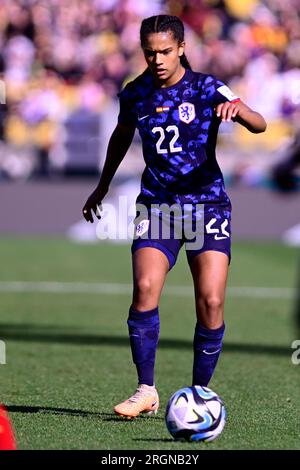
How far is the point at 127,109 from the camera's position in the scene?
5668 mm

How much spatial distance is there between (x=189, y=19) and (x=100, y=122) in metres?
4.39

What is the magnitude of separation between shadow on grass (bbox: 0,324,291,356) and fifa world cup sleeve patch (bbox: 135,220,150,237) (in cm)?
337

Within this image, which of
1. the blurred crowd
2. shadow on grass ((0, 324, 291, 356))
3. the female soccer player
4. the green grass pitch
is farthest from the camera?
the blurred crowd

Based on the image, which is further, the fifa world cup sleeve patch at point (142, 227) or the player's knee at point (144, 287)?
the fifa world cup sleeve patch at point (142, 227)

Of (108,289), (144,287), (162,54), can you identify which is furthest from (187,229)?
(108,289)

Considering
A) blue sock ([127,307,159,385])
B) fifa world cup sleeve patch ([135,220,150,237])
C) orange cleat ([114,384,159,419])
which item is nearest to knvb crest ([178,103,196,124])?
fifa world cup sleeve patch ([135,220,150,237])

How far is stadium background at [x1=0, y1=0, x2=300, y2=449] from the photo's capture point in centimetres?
770

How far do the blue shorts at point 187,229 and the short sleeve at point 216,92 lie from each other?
56cm

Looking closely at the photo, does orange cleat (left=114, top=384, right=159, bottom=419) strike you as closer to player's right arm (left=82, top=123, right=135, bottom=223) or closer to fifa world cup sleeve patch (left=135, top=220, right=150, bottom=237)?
fifa world cup sleeve patch (left=135, top=220, right=150, bottom=237)

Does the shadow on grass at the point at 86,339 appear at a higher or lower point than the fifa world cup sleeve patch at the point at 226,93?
lower

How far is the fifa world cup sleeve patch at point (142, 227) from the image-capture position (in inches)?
219
